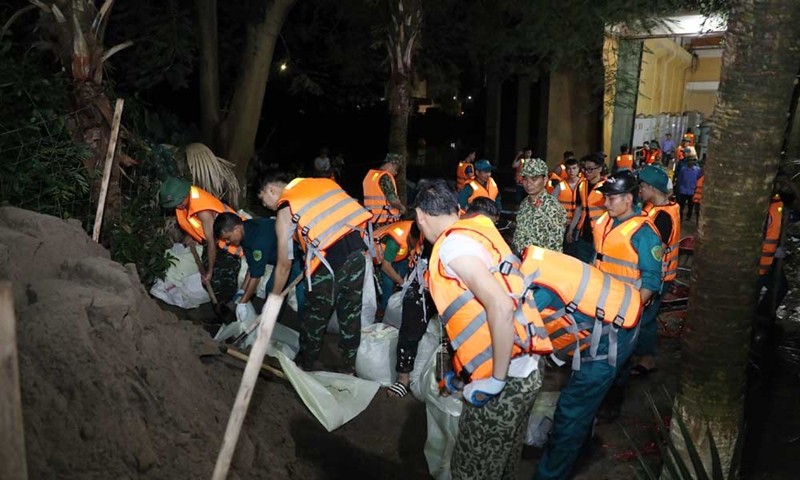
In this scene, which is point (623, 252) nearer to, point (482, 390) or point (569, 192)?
point (482, 390)

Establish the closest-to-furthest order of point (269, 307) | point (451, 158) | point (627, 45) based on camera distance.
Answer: point (269, 307)
point (627, 45)
point (451, 158)

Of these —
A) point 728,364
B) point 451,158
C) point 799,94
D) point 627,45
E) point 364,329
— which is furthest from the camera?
point 451,158

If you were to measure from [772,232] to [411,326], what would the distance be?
10.8 ft

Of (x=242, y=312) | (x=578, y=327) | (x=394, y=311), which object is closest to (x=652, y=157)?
(x=394, y=311)

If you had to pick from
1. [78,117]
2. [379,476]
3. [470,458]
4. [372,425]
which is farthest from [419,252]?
[78,117]

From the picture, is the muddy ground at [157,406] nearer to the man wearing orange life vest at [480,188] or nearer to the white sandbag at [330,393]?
the white sandbag at [330,393]

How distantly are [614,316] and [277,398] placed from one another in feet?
7.43

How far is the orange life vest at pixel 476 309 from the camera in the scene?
2.61m

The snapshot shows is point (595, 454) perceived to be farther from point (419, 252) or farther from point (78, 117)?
point (78, 117)

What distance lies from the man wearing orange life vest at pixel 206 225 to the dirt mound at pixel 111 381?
1.49m

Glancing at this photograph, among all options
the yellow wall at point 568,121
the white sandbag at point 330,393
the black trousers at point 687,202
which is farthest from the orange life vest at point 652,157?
the white sandbag at point 330,393

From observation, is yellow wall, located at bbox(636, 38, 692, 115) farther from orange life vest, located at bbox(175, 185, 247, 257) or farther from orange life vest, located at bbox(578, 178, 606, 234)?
orange life vest, located at bbox(175, 185, 247, 257)

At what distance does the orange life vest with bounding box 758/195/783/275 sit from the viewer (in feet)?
16.9

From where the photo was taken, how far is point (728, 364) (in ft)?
9.13
